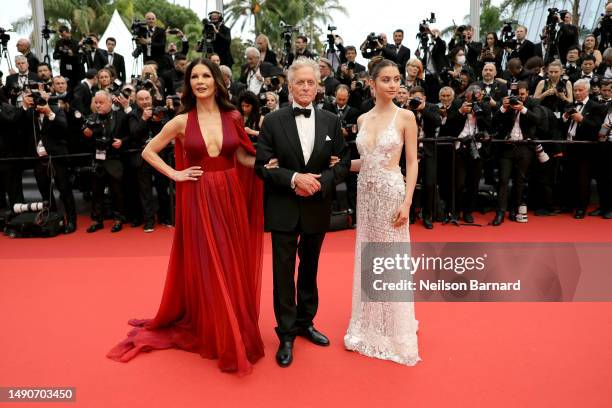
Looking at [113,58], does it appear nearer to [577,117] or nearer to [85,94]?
[85,94]

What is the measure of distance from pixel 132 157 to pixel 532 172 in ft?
17.8

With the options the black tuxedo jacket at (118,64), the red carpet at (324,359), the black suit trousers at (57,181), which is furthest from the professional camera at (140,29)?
the red carpet at (324,359)

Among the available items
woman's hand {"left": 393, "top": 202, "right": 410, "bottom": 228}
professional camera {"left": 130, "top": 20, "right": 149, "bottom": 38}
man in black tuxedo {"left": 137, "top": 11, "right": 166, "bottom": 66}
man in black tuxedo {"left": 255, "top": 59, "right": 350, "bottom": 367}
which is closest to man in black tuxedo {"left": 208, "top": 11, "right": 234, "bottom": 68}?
man in black tuxedo {"left": 137, "top": 11, "right": 166, "bottom": 66}

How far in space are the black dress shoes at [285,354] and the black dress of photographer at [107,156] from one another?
4.30 meters

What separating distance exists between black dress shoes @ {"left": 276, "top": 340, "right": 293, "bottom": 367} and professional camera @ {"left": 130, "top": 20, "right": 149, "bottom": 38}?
7344 mm

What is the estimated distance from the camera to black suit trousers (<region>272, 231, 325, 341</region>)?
10.1ft

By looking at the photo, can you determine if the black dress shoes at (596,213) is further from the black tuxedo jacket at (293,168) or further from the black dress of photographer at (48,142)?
the black dress of photographer at (48,142)

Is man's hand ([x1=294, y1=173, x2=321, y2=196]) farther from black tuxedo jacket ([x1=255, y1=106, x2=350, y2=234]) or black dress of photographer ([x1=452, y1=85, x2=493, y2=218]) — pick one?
black dress of photographer ([x1=452, y1=85, x2=493, y2=218])

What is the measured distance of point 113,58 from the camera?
9305 mm

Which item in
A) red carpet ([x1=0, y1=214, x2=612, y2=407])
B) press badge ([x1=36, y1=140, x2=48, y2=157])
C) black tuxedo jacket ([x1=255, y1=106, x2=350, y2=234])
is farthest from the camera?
press badge ([x1=36, y1=140, x2=48, y2=157])

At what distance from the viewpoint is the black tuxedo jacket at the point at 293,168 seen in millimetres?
2977

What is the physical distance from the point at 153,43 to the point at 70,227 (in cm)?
383

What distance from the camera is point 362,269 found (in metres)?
3.23

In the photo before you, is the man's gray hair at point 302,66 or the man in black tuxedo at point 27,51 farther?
the man in black tuxedo at point 27,51
